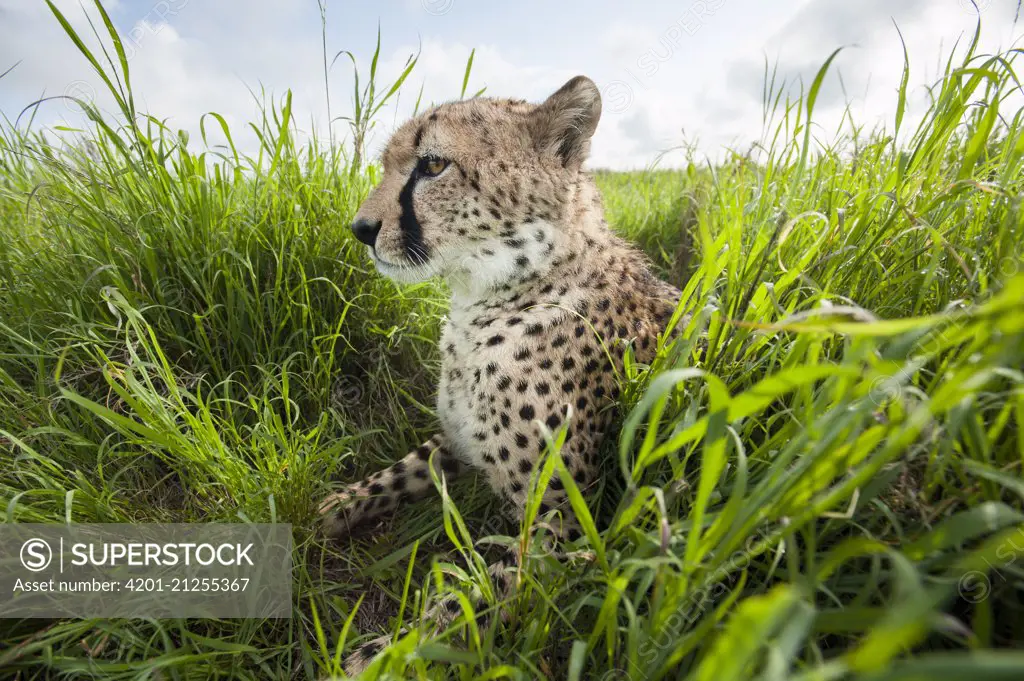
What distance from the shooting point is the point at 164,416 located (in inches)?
55.4

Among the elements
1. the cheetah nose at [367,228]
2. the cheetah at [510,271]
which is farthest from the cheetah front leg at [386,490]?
the cheetah nose at [367,228]

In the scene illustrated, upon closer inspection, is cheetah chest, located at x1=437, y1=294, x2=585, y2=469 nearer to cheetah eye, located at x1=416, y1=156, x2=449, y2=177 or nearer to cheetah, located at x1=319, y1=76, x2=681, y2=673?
cheetah, located at x1=319, y1=76, x2=681, y2=673

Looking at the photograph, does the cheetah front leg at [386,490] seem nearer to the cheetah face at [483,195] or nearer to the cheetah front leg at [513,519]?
the cheetah front leg at [513,519]

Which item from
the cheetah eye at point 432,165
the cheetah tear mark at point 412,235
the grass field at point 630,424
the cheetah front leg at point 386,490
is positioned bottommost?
the cheetah front leg at point 386,490

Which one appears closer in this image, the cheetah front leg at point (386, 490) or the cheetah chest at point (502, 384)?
the cheetah chest at point (502, 384)

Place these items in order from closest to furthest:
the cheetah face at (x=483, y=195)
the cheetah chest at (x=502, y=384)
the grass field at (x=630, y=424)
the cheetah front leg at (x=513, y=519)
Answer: the grass field at (x=630, y=424)
the cheetah front leg at (x=513, y=519)
the cheetah chest at (x=502, y=384)
the cheetah face at (x=483, y=195)

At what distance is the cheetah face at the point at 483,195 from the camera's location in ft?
5.69

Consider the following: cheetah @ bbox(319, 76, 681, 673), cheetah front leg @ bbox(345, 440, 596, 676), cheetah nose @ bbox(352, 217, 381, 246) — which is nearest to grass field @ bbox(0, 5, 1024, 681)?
cheetah front leg @ bbox(345, 440, 596, 676)

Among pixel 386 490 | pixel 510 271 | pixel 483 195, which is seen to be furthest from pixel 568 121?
pixel 386 490

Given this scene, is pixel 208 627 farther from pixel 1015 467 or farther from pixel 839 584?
pixel 1015 467

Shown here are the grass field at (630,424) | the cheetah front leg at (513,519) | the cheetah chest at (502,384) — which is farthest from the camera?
the cheetah chest at (502,384)

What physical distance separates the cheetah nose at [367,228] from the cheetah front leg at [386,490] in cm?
73

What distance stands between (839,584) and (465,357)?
118 cm

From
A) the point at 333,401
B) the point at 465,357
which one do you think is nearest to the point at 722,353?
the point at 465,357
